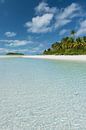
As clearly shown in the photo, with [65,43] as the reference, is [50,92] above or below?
below

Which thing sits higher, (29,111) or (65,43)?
(65,43)

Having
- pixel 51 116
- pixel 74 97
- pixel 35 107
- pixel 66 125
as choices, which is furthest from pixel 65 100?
pixel 66 125

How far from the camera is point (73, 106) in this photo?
4309mm

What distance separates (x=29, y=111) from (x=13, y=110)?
34 cm

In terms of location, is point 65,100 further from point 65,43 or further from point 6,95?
point 65,43

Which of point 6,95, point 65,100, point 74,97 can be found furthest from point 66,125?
point 6,95

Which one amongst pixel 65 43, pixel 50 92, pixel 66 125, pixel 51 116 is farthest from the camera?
pixel 65 43

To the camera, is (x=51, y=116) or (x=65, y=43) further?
(x=65, y=43)

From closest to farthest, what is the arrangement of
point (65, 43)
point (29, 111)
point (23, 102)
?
point (29, 111) → point (23, 102) → point (65, 43)

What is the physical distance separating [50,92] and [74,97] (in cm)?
92

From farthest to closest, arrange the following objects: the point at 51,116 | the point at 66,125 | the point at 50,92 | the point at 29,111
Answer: the point at 50,92 < the point at 29,111 < the point at 51,116 < the point at 66,125

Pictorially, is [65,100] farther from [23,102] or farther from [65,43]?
[65,43]

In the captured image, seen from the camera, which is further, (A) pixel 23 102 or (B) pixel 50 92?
(B) pixel 50 92

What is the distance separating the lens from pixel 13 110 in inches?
159
